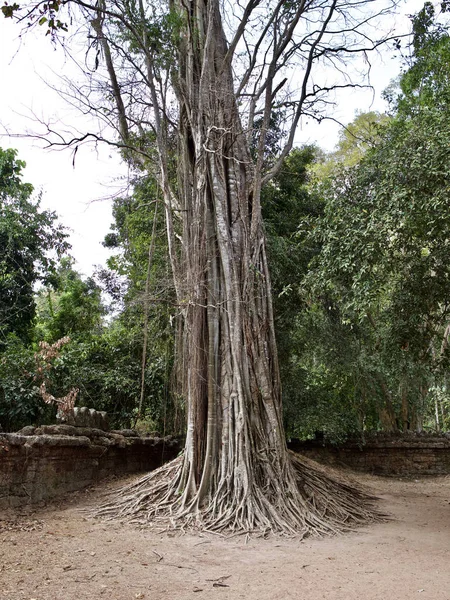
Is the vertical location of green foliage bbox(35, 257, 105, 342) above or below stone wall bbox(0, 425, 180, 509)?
above

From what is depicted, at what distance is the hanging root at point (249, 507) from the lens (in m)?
4.28

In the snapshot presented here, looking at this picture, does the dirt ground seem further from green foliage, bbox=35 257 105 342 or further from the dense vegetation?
green foliage, bbox=35 257 105 342

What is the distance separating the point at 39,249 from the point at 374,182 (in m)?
6.55

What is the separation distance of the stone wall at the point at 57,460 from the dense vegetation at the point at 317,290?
2.78 feet

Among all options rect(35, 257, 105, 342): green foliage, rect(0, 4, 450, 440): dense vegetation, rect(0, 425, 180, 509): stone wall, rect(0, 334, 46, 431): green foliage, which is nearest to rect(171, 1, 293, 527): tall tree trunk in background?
rect(0, 4, 450, 440): dense vegetation

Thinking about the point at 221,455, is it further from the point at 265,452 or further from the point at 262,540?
the point at 262,540

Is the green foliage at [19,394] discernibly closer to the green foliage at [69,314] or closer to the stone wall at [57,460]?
the stone wall at [57,460]

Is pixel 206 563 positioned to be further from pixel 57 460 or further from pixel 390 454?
pixel 390 454

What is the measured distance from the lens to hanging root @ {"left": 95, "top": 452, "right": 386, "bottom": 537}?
4.28m

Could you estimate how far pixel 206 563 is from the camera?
3361 mm

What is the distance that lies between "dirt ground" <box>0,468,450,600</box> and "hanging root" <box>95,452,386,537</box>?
20 cm

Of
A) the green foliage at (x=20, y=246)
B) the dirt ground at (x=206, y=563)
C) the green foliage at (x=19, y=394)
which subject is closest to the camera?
the dirt ground at (x=206, y=563)

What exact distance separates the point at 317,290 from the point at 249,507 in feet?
8.54

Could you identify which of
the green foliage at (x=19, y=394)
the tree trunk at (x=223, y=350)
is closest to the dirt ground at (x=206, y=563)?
the tree trunk at (x=223, y=350)
